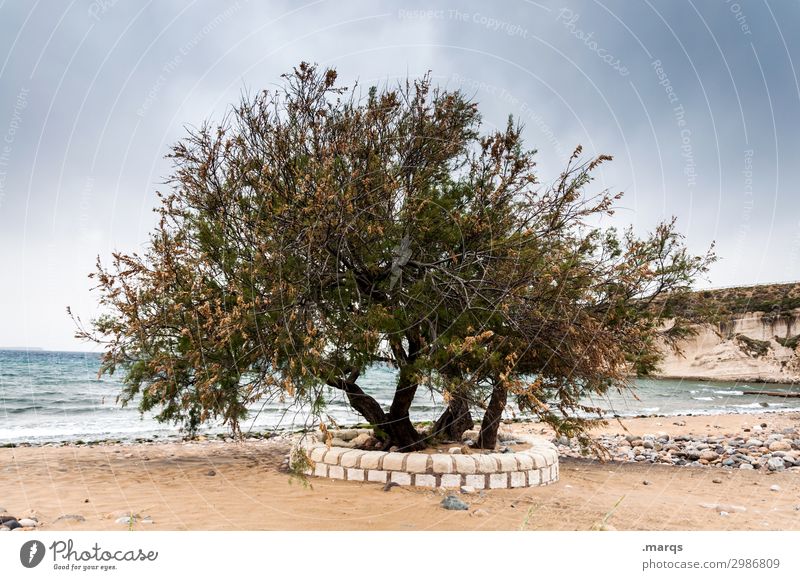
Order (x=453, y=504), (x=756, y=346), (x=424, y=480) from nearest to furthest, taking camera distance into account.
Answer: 1. (x=453, y=504)
2. (x=424, y=480)
3. (x=756, y=346)

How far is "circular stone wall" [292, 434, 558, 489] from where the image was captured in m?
8.97

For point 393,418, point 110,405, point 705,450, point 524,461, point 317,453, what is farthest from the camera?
point 110,405

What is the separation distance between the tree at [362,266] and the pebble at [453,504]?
1.28m

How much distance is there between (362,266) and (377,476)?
10.6ft

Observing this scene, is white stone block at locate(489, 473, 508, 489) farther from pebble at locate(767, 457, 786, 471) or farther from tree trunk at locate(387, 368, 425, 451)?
pebble at locate(767, 457, 786, 471)

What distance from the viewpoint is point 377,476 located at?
913 centimetres

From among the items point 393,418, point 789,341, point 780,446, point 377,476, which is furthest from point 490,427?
point 789,341

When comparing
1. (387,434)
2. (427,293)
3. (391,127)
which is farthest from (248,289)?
(387,434)

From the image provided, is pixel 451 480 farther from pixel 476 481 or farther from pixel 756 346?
pixel 756 346

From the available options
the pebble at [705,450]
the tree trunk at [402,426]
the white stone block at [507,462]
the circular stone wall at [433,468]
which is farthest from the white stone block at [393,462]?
the pebble at [705,450]

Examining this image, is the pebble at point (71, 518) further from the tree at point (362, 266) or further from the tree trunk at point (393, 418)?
the tree trunk at point (393, 418)

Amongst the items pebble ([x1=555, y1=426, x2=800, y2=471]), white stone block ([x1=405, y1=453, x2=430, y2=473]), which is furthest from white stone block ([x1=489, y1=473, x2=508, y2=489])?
pebble ([x1=555, y1=426, x2=800, y2=471])

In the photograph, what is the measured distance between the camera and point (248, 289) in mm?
7438

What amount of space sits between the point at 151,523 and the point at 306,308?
9.96ft
